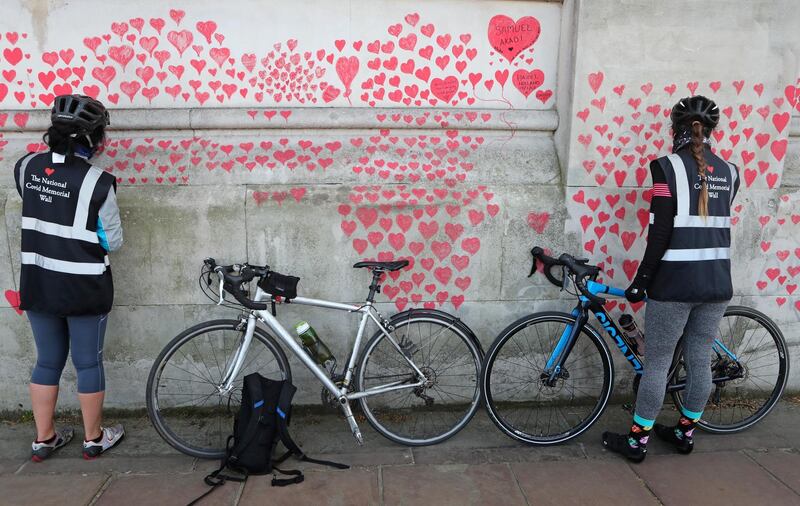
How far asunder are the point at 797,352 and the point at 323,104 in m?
4.26

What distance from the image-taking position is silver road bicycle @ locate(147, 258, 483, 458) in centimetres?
359

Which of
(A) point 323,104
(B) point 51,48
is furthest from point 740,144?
(B) point 51,48

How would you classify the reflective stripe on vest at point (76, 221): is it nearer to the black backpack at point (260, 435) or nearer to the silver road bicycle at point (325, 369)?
the silver road bicycle at point (325, 369)

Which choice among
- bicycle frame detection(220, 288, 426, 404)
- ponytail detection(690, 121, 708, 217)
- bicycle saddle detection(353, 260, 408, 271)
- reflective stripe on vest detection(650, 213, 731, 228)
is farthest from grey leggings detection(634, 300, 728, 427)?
bicycle saddle detection(353, 260, 408, 271)

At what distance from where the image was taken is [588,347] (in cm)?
428

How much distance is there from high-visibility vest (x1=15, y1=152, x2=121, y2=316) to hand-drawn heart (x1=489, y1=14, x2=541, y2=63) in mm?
2854

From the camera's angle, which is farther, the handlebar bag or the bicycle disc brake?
the bicycle disc brake

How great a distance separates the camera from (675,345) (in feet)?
11.5

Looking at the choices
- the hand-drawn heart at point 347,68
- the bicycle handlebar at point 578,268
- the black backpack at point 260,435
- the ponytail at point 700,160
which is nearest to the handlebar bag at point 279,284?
the black backpack at point 260,435

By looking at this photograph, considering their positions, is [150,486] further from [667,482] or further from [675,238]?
[675,238]

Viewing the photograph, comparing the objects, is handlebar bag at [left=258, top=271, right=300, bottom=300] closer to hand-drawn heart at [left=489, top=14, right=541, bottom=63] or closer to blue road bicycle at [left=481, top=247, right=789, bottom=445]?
blue road bicycle at [left=481, top=247, right=789, bottom=445]

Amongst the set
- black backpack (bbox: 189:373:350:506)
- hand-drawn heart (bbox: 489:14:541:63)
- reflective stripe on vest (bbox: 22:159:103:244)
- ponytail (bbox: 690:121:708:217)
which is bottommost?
black backpack (bbox: 189:373:350:506)

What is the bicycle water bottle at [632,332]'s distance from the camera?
12.6 ft

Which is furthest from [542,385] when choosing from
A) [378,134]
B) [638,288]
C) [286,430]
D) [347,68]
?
[347,68]
